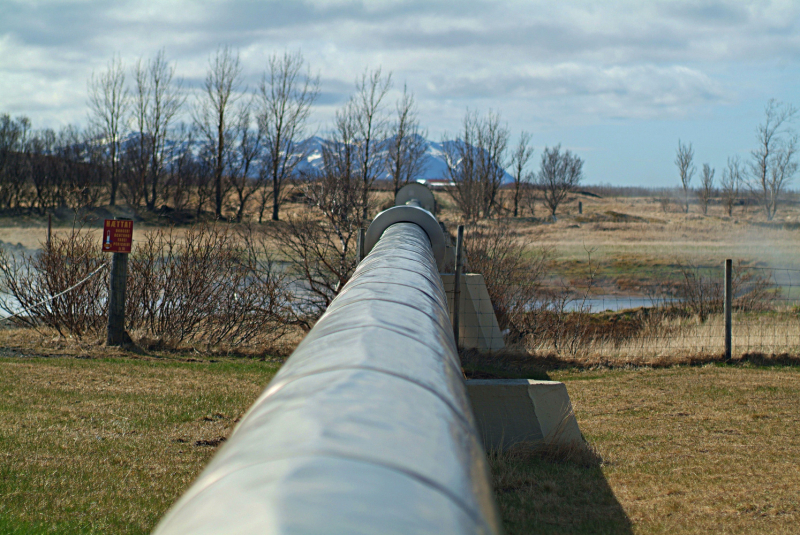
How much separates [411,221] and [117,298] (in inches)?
207

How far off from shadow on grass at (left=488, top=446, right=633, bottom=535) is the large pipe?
2.68 metres

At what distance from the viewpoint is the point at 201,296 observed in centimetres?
Result: 1320

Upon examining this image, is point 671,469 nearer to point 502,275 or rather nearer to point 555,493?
point 555,493

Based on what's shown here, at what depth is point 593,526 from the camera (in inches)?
165

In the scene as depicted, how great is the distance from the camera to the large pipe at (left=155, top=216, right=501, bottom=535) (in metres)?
1.05

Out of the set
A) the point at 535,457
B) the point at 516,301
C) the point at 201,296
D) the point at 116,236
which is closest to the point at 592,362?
the point at 535,457

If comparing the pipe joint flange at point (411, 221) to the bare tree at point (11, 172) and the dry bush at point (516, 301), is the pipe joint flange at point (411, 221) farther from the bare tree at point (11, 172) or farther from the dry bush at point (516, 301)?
the bare tree at point (11, 172)

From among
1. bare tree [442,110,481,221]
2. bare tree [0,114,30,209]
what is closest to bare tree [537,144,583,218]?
bare tree [442,110,481,221]

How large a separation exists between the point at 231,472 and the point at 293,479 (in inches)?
6.7

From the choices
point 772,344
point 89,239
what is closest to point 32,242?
point 89,239

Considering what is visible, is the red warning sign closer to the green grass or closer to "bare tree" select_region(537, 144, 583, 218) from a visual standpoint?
the green grass

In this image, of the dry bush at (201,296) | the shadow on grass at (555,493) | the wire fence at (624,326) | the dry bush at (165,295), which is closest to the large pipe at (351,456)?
the shadow on grass at (555,493)

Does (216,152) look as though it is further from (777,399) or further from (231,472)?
(231,472)

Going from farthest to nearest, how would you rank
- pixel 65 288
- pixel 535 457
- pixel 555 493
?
pixel 65 288, pixel 535 457, pixel 555 493
